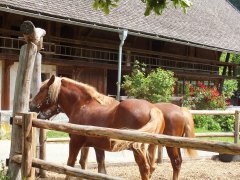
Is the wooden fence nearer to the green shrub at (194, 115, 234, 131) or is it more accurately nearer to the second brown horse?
the second brown horse

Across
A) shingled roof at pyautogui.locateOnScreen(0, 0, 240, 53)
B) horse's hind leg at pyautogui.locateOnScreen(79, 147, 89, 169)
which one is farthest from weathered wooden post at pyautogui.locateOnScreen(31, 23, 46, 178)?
shingled roof at pyautogui.locateOnScreen(0, 0, 240, 53)

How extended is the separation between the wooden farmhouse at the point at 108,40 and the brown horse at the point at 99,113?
7.12m

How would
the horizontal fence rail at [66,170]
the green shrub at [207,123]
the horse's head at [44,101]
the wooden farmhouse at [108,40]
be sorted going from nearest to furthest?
the horizontal fence rail at [66,170] < the horse's head at [44,101] < the wooden farmhouse at [108,40] < the green shrub at [207,123]

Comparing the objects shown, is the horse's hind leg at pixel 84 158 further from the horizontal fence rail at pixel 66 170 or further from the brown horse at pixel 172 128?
the horizontal fence rail at pixel 66 170

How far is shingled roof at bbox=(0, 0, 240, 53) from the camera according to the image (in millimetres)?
16172

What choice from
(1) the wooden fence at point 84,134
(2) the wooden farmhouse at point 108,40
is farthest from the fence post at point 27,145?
(2) the wooden farmhouse at point 108,40

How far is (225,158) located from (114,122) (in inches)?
182

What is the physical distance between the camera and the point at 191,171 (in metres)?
8.77

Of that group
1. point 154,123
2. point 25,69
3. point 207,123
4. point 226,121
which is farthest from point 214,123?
point 25,69

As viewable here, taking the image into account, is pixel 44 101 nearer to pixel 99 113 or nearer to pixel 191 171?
pixel 99 113

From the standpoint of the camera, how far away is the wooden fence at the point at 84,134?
3891mm

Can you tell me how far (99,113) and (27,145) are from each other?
1.47m

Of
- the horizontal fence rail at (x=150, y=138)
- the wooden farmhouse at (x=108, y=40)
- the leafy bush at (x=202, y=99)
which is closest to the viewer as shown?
the horizontal fence rail at (x=150, y=138)

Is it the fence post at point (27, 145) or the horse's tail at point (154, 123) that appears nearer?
the fence post at point (27, 145)
